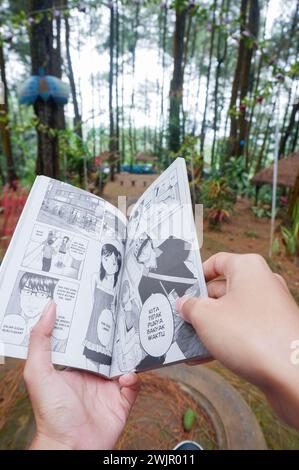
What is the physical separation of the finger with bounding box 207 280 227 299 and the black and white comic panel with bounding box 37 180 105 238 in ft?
0.94

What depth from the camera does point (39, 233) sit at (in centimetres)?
59

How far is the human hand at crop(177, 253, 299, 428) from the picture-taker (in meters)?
0.35

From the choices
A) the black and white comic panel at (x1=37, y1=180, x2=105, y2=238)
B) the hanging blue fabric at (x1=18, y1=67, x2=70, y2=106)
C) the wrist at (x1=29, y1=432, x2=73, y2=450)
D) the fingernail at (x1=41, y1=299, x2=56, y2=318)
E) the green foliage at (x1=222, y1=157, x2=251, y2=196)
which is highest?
the hanging blue fabric at (x1=18, y1=67, x2=70, y2=106)

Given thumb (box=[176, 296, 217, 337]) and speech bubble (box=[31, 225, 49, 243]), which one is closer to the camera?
thumb (box=[176, 296, 217, 337])

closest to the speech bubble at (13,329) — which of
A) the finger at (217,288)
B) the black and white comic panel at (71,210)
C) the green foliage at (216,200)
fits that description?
the black and white comic panel at (71,210)

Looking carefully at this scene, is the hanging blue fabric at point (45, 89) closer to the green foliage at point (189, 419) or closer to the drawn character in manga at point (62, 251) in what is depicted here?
the drawn character in manga at point (62, 251)

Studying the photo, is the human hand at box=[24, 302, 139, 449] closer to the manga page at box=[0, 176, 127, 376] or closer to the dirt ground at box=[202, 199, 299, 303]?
the manga page at box=[0, 176, 127, 376]

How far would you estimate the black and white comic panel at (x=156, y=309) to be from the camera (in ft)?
1.56

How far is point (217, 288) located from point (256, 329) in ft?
0.49

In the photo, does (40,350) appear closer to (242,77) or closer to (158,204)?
(158,204)

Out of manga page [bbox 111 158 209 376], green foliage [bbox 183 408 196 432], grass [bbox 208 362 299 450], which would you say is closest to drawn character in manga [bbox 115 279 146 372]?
manga page [bbox 111 158 209 376]

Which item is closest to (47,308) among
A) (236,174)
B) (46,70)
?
(46,70)

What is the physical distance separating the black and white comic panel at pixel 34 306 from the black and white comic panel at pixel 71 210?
5.1 inches

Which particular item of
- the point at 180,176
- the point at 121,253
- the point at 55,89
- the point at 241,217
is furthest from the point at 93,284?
the point at 241,217
